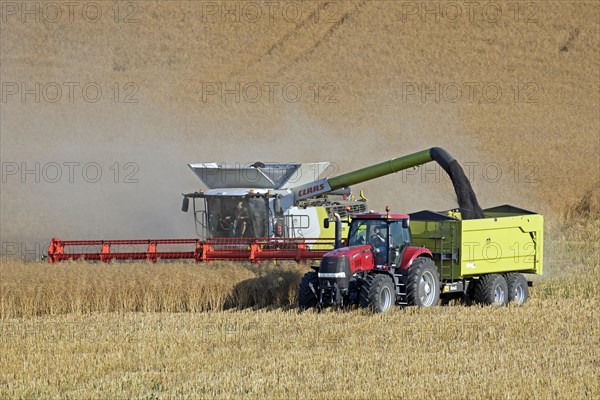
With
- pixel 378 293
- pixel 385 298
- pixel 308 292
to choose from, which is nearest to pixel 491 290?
pixel 385 298

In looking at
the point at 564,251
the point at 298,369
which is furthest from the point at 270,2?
the point at 298,369

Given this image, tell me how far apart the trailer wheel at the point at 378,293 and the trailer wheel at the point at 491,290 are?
171cm

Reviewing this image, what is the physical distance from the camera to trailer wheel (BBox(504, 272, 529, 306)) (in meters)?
14.4

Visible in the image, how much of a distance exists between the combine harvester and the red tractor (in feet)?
0.04

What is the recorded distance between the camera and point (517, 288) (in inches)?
569

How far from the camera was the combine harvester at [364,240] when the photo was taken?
42.5 feet

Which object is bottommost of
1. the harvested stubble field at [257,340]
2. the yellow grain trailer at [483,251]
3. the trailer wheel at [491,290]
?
the harvested stubble field at [257,340]

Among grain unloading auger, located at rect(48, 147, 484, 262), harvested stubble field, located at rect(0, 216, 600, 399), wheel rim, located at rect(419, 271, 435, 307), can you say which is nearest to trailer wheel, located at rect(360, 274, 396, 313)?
harvested stubble field, located at rect(0, 216, 600, 399)

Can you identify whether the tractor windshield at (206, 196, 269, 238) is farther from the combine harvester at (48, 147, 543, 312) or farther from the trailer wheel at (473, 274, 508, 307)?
the trailer wheel at (473, 274, 508, 307)

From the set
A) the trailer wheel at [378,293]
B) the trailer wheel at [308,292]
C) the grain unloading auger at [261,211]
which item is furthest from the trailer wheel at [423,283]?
the grain unloading auger at [261,211]

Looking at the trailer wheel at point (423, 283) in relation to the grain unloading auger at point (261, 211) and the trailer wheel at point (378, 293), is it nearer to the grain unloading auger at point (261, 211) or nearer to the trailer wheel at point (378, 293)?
the trailer wheel at point (378, 293)

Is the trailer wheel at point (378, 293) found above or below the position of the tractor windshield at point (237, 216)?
below

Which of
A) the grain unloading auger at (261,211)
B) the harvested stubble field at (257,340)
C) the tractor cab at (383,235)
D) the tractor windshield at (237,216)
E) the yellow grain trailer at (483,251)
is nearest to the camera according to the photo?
the harvested stubble field at (257,340)

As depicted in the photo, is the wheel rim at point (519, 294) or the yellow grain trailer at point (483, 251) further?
the wheel rim at point (519, 294)
